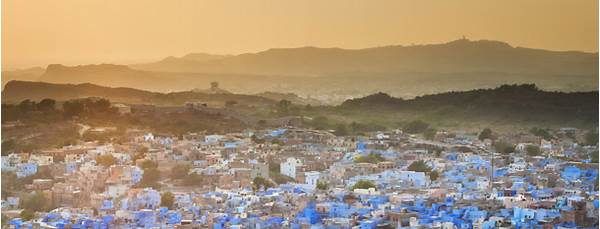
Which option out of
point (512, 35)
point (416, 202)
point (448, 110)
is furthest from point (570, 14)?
point (416, 202)

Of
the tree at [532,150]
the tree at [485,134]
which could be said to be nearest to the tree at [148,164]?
the tree at [485,134]

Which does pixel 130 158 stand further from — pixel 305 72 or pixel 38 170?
pixel 305 72

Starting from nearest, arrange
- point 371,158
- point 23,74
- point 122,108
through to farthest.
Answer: point 23,74 → point 122,108 → point 371,158

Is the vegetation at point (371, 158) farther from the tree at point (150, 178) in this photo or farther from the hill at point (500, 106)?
the tree at point (150, 178)

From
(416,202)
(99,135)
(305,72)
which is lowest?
(416,202)

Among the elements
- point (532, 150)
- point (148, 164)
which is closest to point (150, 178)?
point (148, 164)

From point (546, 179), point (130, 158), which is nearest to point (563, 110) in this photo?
point (546, 179)

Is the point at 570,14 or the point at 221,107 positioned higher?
the point at 570,14

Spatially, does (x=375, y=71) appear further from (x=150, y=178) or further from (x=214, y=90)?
(x=150, y=178)
